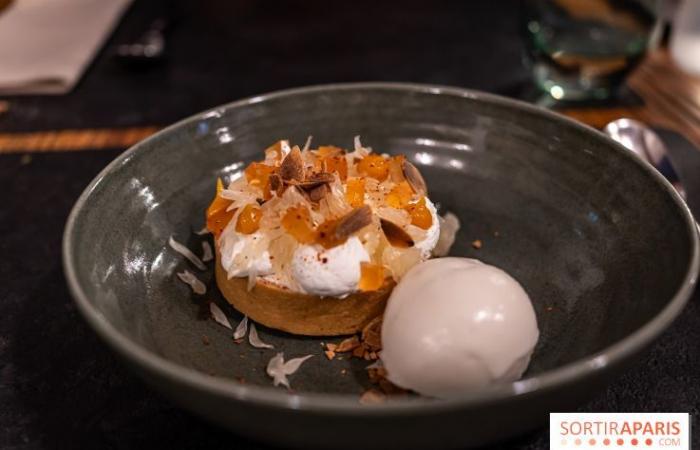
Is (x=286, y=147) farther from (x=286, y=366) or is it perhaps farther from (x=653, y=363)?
(x=653, y=363)

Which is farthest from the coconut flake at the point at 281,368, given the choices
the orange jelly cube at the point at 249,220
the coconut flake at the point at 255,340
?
the orange jelly cube at the point at 249,220

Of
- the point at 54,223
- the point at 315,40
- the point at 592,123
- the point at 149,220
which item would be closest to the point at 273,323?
the point at 149,220

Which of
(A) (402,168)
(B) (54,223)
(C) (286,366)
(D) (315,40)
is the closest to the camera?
(C) (286,366)

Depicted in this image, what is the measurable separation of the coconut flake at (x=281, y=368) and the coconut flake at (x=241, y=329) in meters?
0.10

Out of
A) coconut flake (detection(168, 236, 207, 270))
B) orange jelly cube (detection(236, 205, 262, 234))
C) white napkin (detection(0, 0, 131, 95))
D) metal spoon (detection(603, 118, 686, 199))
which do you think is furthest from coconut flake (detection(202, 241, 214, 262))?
white napkin (detection(0, 0, 131, 95))

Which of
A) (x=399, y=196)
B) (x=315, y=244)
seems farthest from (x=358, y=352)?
(x=399, y=196)

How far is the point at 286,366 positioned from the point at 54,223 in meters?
0.91

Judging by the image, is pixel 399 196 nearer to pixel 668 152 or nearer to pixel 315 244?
pixel 315 244

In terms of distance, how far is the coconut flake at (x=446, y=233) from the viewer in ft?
5.03

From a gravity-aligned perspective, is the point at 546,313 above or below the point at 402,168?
below

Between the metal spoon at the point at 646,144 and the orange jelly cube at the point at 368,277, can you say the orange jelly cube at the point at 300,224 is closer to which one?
the orange jelly cube at the point at 368,277

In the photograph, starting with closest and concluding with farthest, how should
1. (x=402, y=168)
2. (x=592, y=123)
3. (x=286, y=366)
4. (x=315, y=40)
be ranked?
(x=286, y=366), (x=402, y=168), (x=592, y=123), (x=315, y=40)

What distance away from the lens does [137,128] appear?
229 centimetres

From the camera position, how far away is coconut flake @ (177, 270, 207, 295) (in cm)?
143
